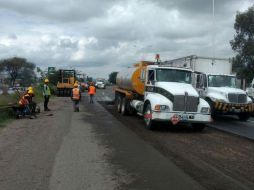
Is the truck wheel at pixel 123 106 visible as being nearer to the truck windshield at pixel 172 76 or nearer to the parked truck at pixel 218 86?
the parked truck at pixel 218 86

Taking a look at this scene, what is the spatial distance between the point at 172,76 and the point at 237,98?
4170mm

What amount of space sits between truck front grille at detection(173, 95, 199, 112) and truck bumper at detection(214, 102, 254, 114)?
4412mm

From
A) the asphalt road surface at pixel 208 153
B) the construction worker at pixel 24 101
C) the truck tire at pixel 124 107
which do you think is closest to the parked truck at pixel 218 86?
the asphalt road surface at pixel 208 153

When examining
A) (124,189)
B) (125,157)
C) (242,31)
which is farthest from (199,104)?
(242,31)

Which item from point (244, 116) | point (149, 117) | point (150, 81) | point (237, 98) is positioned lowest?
point (244, 116)

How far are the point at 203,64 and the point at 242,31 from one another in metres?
36.4

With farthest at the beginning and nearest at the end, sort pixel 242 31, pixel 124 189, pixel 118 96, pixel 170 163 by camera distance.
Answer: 1. pixel 242 31
2. pixel 118 96
3. pixel 170 163
4. pixel 124 189

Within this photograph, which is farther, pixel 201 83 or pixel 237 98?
pixel 201 83

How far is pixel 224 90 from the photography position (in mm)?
18922

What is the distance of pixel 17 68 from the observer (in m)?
96.4

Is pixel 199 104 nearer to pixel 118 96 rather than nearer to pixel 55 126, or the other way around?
pixel 55 126

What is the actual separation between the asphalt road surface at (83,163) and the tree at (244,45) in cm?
4277

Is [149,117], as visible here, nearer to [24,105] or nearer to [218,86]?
[218,86]

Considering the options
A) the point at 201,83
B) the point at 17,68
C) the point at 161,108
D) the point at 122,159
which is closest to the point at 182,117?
the point at 161,108
